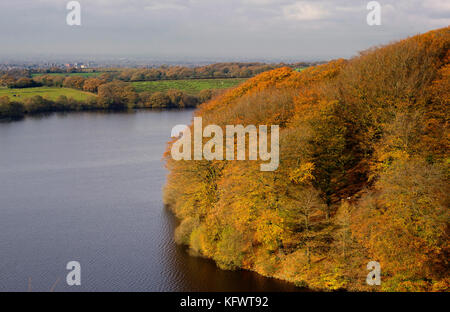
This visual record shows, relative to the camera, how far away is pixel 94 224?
26.7 metres

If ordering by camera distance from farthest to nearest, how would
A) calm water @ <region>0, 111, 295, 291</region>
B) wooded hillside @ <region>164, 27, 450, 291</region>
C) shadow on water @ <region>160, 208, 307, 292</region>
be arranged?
calm water @ <region>0, 111, 295, 291</region> → shadow on water @ <region>160, 208, 307, 292</region> → wooded hillside @ <region>164, 27, 450, 291</region>

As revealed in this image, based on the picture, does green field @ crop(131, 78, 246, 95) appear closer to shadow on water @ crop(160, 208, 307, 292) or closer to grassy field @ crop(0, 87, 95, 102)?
grassy field @ crop(0, 87, 95, 102)

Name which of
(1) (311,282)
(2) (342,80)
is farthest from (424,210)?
(2) (342,80)

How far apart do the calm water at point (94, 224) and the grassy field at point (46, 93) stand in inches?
1538

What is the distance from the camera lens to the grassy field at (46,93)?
8857 centimetres

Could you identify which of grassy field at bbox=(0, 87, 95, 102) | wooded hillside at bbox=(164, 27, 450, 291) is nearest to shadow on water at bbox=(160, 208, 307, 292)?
wooded hillside at bbox=(164, 27, 450, 291)

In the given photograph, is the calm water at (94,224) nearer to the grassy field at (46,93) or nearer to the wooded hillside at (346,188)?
the wooded hillside at (346,188)

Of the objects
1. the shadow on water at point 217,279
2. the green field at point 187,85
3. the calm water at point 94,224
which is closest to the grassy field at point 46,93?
the green field at point 187,85

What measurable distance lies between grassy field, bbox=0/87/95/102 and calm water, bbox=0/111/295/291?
1538 inches

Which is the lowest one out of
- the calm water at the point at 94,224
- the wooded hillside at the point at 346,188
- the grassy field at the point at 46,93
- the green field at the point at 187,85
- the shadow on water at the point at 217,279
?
the shadow on water at the point at 217,279

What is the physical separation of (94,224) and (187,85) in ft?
284

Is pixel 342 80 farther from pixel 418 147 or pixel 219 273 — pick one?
pixel 219 273

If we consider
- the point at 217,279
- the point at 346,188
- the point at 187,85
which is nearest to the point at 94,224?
the point at 217,279

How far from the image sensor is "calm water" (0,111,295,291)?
65.6 ft
